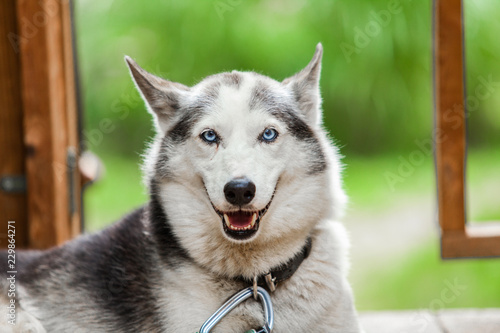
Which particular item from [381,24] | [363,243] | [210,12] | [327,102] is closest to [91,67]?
[210,12]

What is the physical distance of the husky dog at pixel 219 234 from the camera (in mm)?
2416

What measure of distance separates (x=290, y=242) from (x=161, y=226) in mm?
565

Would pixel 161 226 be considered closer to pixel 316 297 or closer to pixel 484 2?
pixel 316 297

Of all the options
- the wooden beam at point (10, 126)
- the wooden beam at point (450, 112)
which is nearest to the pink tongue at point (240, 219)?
the wooden beam at point (450, 112)

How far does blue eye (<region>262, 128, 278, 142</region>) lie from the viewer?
2.45m

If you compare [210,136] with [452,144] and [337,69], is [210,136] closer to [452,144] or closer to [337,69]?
[452,144]

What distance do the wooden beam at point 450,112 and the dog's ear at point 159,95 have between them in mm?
1512

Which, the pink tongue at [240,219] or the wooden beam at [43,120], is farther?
the wooden beam at [43,120]

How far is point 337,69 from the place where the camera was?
7.76 metres

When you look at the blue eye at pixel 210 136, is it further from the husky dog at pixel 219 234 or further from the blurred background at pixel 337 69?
the blurred background at pixel 337 69

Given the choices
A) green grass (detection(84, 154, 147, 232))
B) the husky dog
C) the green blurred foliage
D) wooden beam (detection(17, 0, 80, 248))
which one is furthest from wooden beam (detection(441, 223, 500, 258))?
the green blurred foliage

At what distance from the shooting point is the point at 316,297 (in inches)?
99.1

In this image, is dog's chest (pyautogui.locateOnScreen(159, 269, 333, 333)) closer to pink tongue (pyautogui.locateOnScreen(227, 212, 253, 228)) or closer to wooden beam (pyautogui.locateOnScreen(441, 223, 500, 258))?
pink tongue (pyautogui.locateOnScreen(227, 212, 253, 228))

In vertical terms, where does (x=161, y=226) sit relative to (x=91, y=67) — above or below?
below
